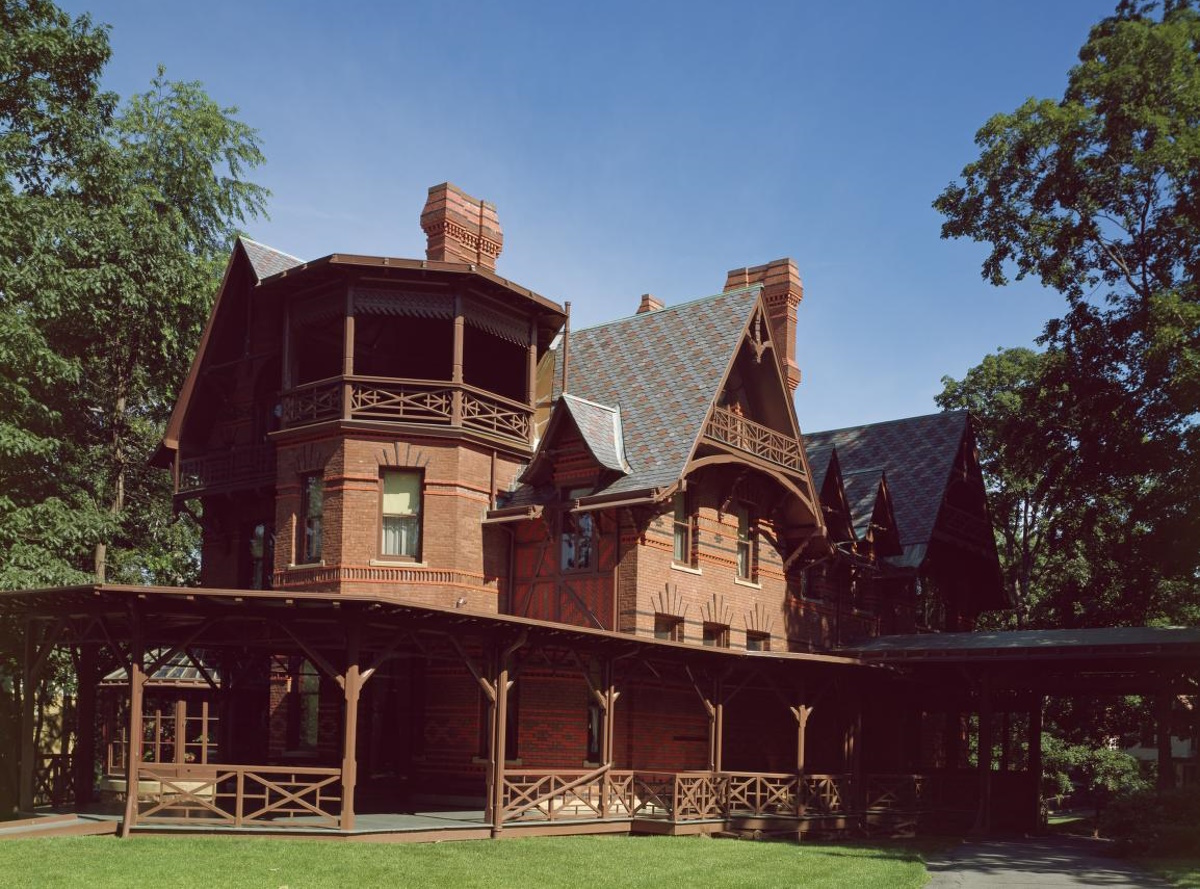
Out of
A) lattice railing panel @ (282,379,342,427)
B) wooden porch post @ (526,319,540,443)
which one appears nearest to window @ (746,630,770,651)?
wooden porch post @ (526,319,540,443)

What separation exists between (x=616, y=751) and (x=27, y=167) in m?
21.4

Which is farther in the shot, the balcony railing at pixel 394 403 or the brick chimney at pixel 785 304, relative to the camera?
the brick chimney at pixel 785 304

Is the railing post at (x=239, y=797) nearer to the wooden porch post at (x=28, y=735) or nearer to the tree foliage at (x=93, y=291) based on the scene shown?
the wooden porch post at (x=28, y=735)

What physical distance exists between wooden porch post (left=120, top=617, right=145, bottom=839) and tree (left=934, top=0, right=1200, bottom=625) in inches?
788

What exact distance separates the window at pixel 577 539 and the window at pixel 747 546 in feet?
14.9

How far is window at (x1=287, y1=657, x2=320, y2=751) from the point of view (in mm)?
25328

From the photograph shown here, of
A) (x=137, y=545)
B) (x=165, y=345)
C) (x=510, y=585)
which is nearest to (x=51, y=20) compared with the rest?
(x=165, y=345)

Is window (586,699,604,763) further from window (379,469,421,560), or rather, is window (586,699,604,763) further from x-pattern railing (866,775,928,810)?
x-pattern railing (866,775,928,810)

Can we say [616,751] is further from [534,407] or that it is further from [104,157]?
[104,157]

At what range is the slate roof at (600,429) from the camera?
80.1 feet

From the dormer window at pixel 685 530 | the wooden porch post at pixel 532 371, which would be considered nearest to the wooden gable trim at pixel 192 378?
the wooden porch post at pixel 532 371

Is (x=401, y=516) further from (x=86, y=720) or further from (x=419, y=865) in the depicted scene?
(x=419, y=865)

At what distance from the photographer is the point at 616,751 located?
2425cm

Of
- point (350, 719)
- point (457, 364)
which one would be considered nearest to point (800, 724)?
point (457, 364)
